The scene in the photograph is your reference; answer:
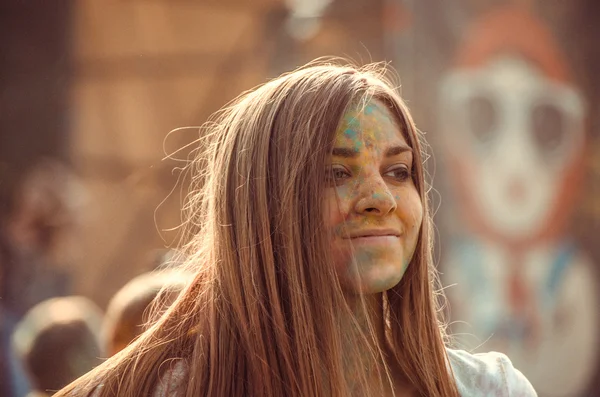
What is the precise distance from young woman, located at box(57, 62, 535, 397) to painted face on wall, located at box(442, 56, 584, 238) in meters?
4.51

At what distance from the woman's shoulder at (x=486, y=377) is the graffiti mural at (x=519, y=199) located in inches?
161

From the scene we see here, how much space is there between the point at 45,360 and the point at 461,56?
15.0ft

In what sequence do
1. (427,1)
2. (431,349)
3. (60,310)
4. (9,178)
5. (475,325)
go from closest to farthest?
(431,349) < (60,310) < (9,178) < (475,325) < (427,1)

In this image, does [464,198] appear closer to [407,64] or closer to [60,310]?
[407,64]

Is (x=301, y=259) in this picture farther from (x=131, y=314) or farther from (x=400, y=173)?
(x=131, y=314)

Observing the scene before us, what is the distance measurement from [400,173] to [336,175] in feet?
0.57

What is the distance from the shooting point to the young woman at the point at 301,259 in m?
1.74

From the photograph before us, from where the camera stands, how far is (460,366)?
205 centimetres

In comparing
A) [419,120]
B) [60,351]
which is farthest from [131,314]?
[419,120]

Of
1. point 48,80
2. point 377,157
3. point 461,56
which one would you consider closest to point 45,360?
point 377,157

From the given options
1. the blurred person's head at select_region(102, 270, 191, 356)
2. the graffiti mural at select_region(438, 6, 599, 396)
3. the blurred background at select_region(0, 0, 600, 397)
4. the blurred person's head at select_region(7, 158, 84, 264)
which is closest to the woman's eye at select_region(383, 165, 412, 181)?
the blurred person's head at select_region(102, 270, 191, 356)

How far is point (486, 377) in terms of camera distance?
2029 mm

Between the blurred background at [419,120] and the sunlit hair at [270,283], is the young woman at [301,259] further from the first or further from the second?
the blurred background at [419,120]

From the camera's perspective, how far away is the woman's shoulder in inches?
79.2
